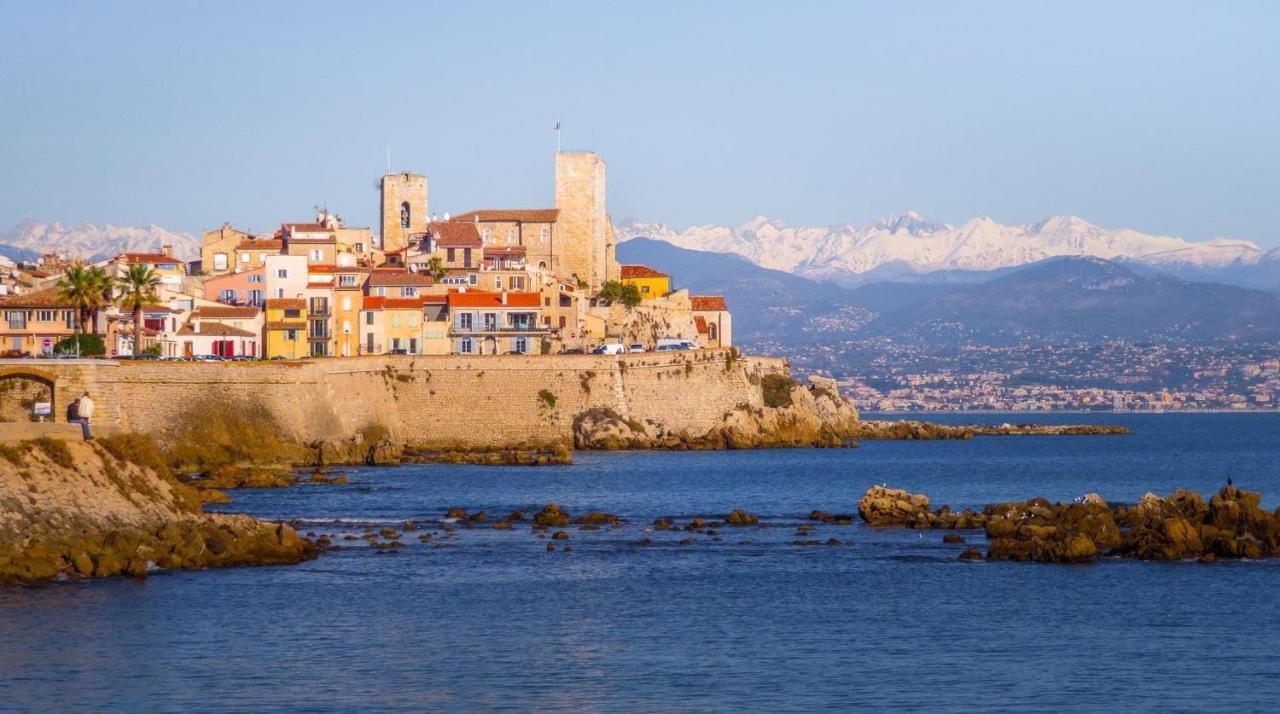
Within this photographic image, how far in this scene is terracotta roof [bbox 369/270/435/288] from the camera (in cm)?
9300

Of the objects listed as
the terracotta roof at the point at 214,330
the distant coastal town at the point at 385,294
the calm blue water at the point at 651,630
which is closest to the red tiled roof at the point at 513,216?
the distant coastal town at the point at 385,294

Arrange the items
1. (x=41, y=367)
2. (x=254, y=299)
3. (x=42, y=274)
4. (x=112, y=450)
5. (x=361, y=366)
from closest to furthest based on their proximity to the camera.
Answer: (x=112, y=450) → (x=41, y=367) → (x=361, y=366) → (x=254, y=299) → (x=42, y=274)

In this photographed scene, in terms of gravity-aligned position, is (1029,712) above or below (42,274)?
below

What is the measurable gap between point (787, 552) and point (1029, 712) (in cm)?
1934

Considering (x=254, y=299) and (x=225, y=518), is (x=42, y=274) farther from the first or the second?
(x=225, y=518)

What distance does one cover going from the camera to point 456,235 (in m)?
103

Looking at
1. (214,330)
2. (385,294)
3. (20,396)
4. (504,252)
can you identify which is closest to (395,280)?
(385,294)

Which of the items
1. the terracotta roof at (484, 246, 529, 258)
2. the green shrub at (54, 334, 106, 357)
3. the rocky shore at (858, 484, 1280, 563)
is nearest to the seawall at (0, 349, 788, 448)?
the green shrub at (54, 334, 106, 357)

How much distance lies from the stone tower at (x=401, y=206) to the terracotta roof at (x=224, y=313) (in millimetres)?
25005

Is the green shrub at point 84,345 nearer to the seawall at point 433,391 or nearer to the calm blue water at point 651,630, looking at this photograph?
the seawall at point 433,391

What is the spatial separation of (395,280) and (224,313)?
890 cm

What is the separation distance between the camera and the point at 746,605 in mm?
39250

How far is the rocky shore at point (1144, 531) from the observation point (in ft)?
149

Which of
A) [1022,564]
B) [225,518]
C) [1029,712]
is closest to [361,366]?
[225,518]
